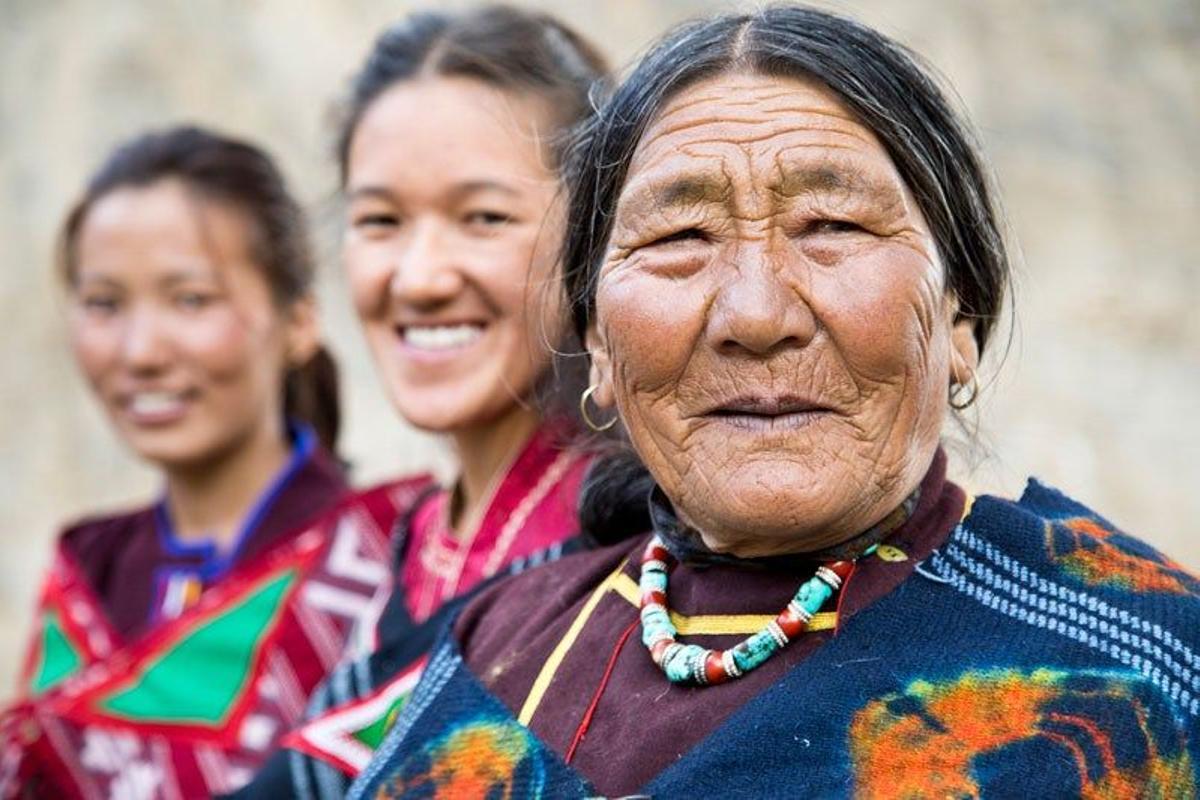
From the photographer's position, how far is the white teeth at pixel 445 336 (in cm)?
318

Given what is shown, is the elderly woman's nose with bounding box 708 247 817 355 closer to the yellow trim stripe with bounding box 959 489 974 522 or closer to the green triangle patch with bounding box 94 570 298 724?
the yellow trim stripe with bounding box 959 489 974 522

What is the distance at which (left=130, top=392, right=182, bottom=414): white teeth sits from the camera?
433 cm

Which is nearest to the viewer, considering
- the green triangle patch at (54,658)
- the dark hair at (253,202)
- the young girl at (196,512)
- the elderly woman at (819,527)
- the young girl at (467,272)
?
the elderly woman at (819,527)

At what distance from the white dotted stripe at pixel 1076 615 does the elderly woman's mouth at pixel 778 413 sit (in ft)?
0.79

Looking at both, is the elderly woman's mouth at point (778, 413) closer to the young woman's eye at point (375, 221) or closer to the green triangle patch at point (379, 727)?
the green triangle patch at point (379, 727)

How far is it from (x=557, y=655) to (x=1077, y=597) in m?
0.67

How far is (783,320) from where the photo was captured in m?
1.91

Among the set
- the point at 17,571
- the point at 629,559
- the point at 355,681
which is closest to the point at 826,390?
the point at 629,559

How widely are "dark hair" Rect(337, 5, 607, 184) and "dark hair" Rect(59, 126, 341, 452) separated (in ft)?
3.50

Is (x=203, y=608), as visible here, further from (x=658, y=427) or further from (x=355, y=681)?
(x=658, y=427)

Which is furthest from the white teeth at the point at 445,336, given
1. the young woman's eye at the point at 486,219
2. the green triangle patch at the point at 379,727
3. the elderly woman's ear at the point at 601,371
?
the elderly woman's ear at the point at 601,371

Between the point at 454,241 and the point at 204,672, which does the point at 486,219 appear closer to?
the point at 454,241

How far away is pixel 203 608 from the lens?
3959 mm

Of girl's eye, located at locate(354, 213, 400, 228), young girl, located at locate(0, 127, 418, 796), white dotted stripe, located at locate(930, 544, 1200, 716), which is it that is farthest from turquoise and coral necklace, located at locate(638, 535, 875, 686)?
young girl, located at locate(0, 127, 418, 796)
